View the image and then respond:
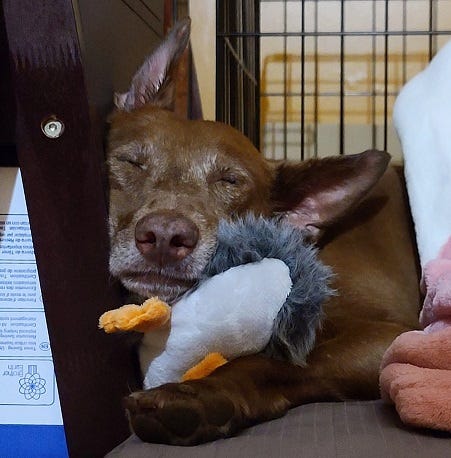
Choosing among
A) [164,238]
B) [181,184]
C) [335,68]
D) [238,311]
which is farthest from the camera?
[335,68]

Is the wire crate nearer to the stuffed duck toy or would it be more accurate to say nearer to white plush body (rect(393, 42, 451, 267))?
white plush body (rect(393, 42, 451, 267))

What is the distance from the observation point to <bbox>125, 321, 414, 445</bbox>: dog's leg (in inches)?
35.1

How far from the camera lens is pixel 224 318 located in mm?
1025

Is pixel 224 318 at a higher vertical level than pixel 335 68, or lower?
higher

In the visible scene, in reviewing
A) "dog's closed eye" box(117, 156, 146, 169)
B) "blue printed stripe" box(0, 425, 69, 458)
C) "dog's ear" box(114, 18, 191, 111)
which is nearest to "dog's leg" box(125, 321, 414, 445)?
"blue printed stripe" box(0, 425, 69, 458)

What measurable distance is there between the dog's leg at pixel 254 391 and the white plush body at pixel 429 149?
24cm

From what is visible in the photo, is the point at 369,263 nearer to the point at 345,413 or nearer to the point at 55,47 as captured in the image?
the point at 345,413

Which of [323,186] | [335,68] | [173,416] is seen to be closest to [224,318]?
[173,416]

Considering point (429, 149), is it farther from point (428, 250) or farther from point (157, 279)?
point (157, 279)

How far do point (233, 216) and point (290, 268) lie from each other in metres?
0.34

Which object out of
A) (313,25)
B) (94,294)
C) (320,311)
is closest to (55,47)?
(94,294)

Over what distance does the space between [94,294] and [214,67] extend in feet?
4.46

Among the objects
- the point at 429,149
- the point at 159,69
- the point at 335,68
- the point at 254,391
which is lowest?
the point at 335,68

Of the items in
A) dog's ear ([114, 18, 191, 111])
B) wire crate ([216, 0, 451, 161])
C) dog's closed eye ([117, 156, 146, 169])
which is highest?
dog's ear ([114, 18, 191, 111])
